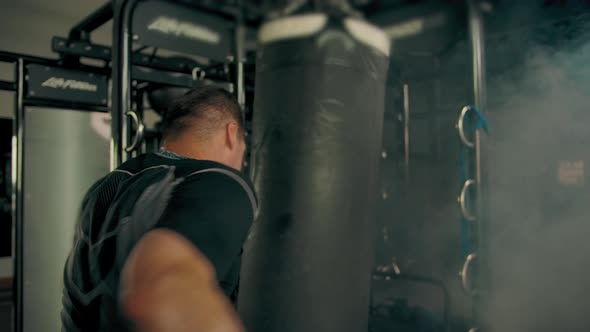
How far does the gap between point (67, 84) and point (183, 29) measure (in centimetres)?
65

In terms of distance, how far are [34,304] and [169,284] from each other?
2038 mm

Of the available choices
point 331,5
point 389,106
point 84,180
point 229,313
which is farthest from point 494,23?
point 229,313

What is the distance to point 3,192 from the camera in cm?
321

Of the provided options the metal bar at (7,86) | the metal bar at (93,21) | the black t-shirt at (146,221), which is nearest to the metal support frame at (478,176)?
the black t-shirt at (146,221)

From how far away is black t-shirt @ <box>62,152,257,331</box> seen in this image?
66cm

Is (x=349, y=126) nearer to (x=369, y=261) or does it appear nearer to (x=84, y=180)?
(x=369, y=261)

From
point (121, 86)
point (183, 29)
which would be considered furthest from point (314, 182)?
point (183, 29)

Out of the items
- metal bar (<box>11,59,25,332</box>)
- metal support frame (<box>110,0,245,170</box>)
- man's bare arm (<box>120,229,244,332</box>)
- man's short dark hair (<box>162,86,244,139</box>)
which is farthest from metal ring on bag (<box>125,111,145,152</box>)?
metal bar (<box>11,59,25,332</box>)

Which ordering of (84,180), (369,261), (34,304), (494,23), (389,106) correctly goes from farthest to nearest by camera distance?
(494,23) → (389,106) → (84,180) → (34,304) → (369,261)

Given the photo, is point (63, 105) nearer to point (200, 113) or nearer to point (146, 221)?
point (200, 113)

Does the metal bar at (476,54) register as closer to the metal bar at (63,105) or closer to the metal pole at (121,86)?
the metal pole at (121,86)

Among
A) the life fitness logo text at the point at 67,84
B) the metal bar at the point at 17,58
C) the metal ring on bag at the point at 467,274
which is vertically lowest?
the metal ring on bag at the point at 467,274

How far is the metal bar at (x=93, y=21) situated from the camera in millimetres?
2008

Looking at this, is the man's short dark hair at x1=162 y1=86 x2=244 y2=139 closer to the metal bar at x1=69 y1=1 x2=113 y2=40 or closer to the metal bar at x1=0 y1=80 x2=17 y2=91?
the metal bar at x1=69 y1=1 x2=113 y2=40
